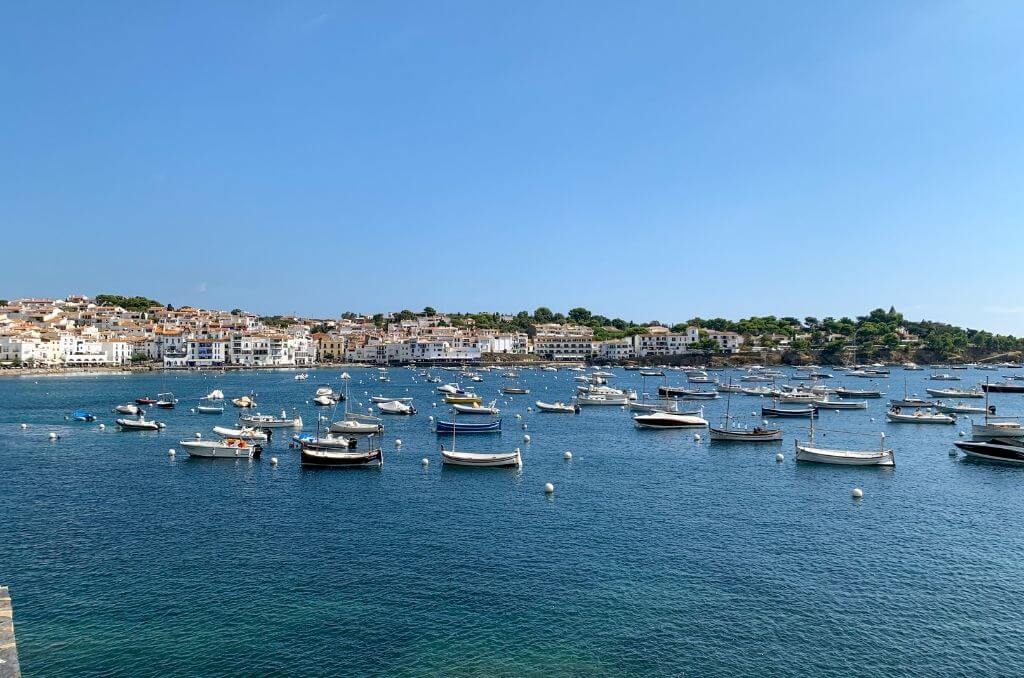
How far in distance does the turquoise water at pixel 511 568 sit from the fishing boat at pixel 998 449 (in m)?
1.02

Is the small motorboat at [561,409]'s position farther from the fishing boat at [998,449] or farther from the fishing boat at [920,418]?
the fishing boat at [998,449]

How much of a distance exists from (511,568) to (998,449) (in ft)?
107

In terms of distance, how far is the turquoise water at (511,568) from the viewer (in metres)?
15.7

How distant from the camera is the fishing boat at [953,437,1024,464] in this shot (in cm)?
3853

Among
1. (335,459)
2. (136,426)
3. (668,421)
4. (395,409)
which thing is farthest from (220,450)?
(668,421)

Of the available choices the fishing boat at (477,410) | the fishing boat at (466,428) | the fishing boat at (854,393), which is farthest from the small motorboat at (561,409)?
the fishing boat at (854,393)

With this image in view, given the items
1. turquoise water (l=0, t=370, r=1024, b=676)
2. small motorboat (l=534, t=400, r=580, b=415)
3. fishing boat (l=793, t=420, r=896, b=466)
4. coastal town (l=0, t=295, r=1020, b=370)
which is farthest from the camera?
coastal town (l=0, t=295, r=1020, b=370)

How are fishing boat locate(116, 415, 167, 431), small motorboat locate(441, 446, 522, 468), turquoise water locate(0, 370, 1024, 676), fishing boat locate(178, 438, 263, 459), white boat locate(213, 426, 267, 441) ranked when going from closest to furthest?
turquoise water locate(0, 370, 1024, 676) → small motorboat locate(441, 446, 522, 468) → fishing boat locate(178, 438, 263, 459) → white boat locate(213, 426, 267, 441) → fishing boat locate(116, 415, 167, 431)

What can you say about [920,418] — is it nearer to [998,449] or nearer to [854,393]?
[998,449]

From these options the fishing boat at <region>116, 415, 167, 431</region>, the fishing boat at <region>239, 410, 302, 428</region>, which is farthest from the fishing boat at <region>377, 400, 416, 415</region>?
the fishing boat at <region>116, 415, 167, 431</region>

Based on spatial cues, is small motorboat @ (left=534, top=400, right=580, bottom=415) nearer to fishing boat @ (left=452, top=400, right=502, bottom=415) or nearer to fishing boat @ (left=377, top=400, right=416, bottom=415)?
fishing boat @ (left=452, top=400, right=502, bottom=415)

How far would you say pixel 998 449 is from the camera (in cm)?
3906

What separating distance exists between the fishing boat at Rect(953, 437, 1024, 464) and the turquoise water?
102 centimetres

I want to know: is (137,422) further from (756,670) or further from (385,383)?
(385,383)
